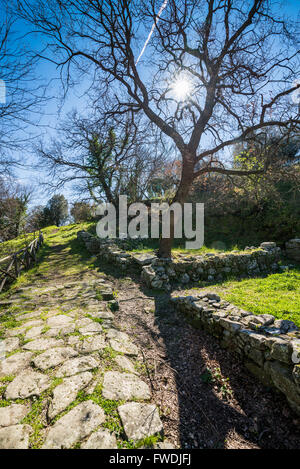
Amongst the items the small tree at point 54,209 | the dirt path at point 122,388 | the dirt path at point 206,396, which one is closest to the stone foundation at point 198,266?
the dirt path at point 122,388

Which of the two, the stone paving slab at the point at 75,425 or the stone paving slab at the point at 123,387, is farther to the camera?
the stone paving slab at the point at 123,387

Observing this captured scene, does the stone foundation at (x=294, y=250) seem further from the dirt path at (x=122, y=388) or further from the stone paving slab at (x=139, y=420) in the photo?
the stone paving slab at (x=139, y=420)

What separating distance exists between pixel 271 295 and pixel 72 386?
173 inches

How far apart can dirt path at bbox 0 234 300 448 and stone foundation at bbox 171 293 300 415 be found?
0.58 ft

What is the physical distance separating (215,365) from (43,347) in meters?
2.53

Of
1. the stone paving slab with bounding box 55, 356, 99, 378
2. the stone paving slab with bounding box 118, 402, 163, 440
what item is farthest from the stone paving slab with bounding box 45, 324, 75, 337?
the stone paving slab with bounding box 118, 402, 163, 440

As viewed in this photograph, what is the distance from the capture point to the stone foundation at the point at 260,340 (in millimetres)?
2141

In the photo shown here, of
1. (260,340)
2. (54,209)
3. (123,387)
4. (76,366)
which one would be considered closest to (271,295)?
(260,340)

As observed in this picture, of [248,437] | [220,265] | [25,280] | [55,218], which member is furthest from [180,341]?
[55,218]

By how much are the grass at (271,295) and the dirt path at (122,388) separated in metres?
1.20

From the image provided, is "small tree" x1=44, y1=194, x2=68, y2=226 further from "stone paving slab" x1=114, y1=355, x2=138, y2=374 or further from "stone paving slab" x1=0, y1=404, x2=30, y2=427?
"stone paving slab" x1=0, y1=404, x2=30, y2=427

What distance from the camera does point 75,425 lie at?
65.8 inches

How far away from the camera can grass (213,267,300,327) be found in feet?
11.6

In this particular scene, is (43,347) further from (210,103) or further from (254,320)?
(210,103)
